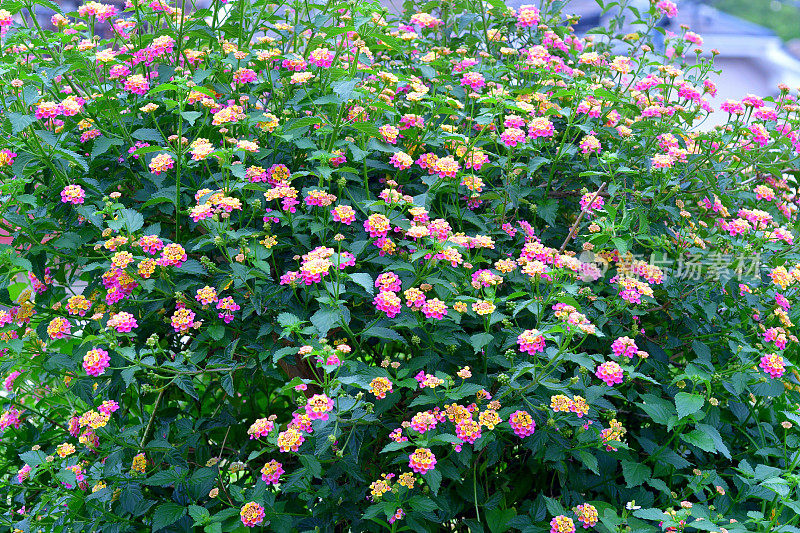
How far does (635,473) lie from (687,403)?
11.0 inches

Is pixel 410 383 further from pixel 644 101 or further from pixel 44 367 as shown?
pixel 644 101

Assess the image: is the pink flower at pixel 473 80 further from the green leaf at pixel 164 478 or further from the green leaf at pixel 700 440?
the green leaf at pixel 164 478

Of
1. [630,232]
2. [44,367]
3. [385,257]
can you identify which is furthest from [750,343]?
[44,367]

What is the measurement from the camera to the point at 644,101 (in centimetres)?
275

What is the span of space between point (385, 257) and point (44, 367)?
1.06m

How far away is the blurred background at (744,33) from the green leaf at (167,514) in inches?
465

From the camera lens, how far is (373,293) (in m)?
1.88

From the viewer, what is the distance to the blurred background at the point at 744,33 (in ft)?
48.3

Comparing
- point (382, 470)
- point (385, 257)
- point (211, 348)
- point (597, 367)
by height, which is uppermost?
point (385, 257)

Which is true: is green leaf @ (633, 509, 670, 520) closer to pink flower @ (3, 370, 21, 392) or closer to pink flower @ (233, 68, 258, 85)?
pink flower @ (233, 68, 258, 85)

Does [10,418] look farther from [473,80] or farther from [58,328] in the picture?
[473,80]

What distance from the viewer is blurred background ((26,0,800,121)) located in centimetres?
1472

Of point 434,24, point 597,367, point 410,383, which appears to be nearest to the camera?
point 410,383

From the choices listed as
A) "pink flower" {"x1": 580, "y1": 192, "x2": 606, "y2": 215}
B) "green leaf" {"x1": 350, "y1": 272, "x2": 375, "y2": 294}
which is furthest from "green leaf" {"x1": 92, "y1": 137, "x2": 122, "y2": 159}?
"pink flower" {"x1": 580, "y1": 192, "x2": 606, "y2": 215}
